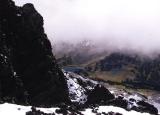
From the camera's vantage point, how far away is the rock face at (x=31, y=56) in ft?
369

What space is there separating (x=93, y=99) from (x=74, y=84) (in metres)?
7.98

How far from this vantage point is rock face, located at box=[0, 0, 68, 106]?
Result: 11250 cm

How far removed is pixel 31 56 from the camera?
117 m

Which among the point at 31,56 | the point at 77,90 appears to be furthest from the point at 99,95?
the point at 31,56

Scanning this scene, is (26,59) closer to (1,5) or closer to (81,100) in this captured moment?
(1,5)

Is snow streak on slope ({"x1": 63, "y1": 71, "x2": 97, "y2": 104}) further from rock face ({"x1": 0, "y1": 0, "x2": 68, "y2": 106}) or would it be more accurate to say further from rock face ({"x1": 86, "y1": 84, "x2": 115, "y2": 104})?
rock face ({"x1": 0, "y1": 0, "x2": 68, "y2": 106})

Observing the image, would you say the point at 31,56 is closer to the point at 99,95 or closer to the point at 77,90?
the point at 77,90

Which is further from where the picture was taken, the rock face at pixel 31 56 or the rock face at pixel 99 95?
the rock face at pixel 99 95

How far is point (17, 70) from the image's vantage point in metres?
113

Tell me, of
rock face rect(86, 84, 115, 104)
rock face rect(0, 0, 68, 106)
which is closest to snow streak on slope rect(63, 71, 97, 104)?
rock face rect(86, 84, 115, 104)

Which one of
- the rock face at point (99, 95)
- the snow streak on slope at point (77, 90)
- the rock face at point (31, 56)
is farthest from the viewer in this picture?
the rock face at point (99, 95)

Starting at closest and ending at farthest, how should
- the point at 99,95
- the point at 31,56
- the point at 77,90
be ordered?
1. the point at 31,56
2. the point at 77,90
3. the point at 99,95

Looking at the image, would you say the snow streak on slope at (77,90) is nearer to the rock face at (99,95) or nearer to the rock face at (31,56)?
the rock face at (99,95)

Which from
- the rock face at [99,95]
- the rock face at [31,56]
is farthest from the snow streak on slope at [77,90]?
the rock face at [31,56]
